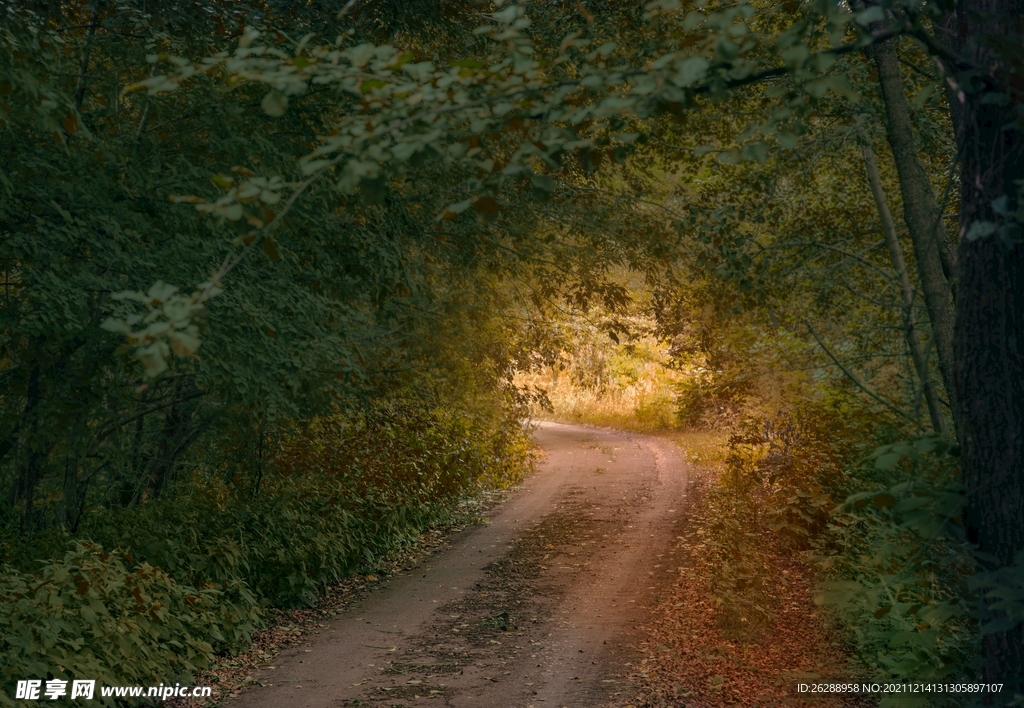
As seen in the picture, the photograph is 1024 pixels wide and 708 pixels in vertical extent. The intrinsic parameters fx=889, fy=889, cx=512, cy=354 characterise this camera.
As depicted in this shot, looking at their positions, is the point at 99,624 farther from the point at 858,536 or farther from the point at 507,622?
the point at 858,536

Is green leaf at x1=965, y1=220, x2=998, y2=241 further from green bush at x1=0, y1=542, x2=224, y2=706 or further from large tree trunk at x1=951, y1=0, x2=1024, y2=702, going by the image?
green bush at x1=0, y1=542, x2=224, y2=706

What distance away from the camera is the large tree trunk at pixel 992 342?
133 inches

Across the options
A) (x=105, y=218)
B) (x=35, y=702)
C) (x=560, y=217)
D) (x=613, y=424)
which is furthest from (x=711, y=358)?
(x=613, y=424)

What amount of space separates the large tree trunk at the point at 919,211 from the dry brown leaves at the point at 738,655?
2741mm

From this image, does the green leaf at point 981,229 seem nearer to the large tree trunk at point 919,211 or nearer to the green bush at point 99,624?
the large tree trunk at point 919,211

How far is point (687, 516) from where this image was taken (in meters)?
14.8

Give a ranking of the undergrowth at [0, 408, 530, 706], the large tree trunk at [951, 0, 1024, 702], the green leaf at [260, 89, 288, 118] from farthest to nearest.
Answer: the undergrowth at [0, 408, 530, 706] < the large tree trunk at [951, 0, 1024, 702] < the green leaf at [260, 89, 288, 118]

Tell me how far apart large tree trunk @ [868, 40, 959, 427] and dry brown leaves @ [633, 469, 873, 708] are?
8.99 ft

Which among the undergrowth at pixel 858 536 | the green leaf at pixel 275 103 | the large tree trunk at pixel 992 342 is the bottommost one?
the undergrowth at pixel 858 536

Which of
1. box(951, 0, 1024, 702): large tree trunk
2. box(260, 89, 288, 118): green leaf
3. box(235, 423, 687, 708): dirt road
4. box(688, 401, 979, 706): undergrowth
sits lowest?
box(235, 423, 687, 708): dirt road

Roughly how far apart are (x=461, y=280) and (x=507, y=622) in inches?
197

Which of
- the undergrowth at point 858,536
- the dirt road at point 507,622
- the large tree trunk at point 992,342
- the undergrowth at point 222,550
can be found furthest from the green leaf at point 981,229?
the undergrowth at point 222,550

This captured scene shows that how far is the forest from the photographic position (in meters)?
3.26

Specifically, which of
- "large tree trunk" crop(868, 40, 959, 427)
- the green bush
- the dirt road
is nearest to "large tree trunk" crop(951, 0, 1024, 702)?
"large tree trunk" crop(868, 40, 959, 427)
